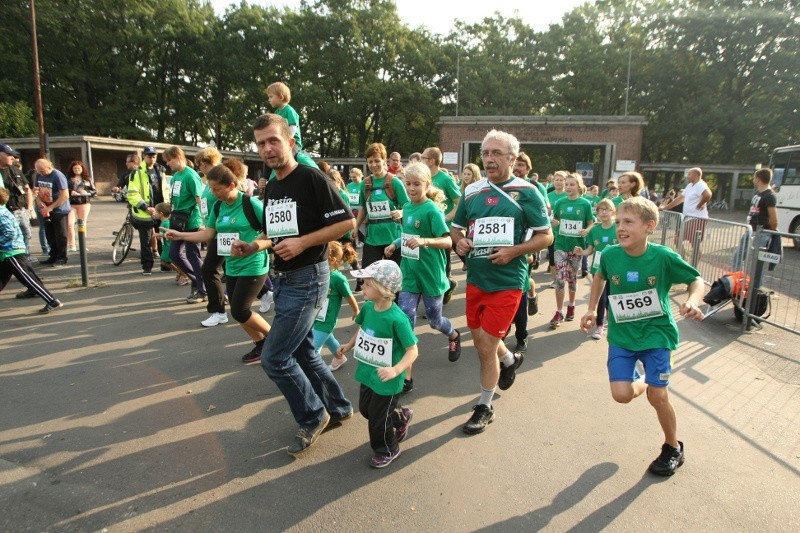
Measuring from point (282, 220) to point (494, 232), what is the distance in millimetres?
1463

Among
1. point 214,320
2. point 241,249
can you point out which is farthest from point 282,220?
point 214,320

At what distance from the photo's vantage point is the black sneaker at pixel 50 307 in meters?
6.73

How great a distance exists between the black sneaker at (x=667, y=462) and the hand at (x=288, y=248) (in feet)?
8.49

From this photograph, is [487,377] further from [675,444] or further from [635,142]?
[635,142]

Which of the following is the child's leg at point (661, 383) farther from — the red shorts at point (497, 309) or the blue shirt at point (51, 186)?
the blue shirt at point (51, 186)

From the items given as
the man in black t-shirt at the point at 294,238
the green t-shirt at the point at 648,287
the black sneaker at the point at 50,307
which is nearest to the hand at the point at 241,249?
the man in black t-shirt at the point at 294,238

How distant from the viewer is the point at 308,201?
124 inches

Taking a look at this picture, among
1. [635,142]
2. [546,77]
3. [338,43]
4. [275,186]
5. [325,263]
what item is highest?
[338,43]

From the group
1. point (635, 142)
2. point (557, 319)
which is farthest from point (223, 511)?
point (635, 142)

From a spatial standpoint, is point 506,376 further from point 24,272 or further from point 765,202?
point 765,202

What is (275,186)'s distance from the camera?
324 cm

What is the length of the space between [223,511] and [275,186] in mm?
1940

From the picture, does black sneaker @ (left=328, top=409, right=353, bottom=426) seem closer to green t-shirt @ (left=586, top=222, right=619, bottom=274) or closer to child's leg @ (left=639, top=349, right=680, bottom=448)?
child's leg @ (left=639, top=349, right=680, bottom=448)

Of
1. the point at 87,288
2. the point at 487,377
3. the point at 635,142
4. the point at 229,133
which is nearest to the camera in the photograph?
the point at 487,377
